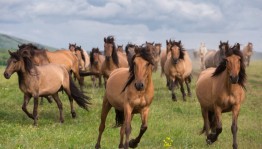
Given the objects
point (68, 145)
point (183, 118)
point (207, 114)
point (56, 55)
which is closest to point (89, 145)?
point (68, 145)

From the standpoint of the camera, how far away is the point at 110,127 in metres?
14.6

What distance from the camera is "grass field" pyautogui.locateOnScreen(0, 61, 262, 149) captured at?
1190cm

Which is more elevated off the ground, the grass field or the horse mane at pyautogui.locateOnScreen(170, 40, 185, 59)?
the horse mane at pyautogui.locateOnScreen(170, 40, 185, 59)

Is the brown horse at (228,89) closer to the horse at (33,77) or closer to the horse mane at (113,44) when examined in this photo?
the horse at (33,77)

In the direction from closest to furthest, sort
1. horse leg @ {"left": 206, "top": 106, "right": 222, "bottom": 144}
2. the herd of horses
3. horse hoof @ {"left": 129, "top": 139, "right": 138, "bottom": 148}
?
A: the herd of horses
horse hoof @ {"left": 129, "top": 139, "right": 138, "bottom": 148}
horse leg @ {"left": 206, "top": 106, "right": 222, "bottom": 144}

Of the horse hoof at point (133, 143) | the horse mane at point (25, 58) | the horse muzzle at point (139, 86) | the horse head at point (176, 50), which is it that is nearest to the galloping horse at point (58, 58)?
the horse mane at point (25, 58)

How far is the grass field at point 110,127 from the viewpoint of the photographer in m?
11.9

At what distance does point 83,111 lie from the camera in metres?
18.2

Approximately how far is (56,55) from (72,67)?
1.13 meters

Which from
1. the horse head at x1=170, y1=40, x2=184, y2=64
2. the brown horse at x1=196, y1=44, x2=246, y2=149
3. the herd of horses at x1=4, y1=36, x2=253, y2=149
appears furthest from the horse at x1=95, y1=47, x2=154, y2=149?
the horse head at x1=170, y1=40, x2=184, y2=64

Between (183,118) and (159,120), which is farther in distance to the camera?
(183,118)

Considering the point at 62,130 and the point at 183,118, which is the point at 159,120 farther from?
the point at 62,130

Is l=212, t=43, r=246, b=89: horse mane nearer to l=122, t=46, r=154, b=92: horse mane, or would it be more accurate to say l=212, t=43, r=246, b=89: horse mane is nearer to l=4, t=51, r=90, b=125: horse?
l=122, t=46, r=154, b=92: horse mane

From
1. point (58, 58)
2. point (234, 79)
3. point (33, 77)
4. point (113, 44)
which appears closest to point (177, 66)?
point (113, 44)
